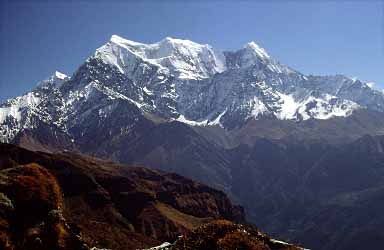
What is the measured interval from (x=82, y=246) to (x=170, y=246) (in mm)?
3208

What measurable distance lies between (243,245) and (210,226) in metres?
1.62

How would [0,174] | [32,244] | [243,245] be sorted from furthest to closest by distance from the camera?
1. [0,174]
2. [32,244]
3. [243,245]

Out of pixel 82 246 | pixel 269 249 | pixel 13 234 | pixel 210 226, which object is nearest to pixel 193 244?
pixel 210 226

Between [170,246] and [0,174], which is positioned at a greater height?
[0,174]

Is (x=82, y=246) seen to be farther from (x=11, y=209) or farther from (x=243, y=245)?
(x=243, y=245)

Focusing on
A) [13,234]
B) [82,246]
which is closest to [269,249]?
[82,246]

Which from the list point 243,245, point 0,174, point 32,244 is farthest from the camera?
point 0,174

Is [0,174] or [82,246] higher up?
[0,174]

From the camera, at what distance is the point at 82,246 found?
22.2m

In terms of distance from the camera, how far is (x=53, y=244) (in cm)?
2142

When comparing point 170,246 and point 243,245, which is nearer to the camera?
point 243,245

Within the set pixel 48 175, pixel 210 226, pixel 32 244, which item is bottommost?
pixel 32 244

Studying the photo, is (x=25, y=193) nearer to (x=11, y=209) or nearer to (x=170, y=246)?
(x=11, y=209)

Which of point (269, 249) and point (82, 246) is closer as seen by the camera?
point (269, 249)
